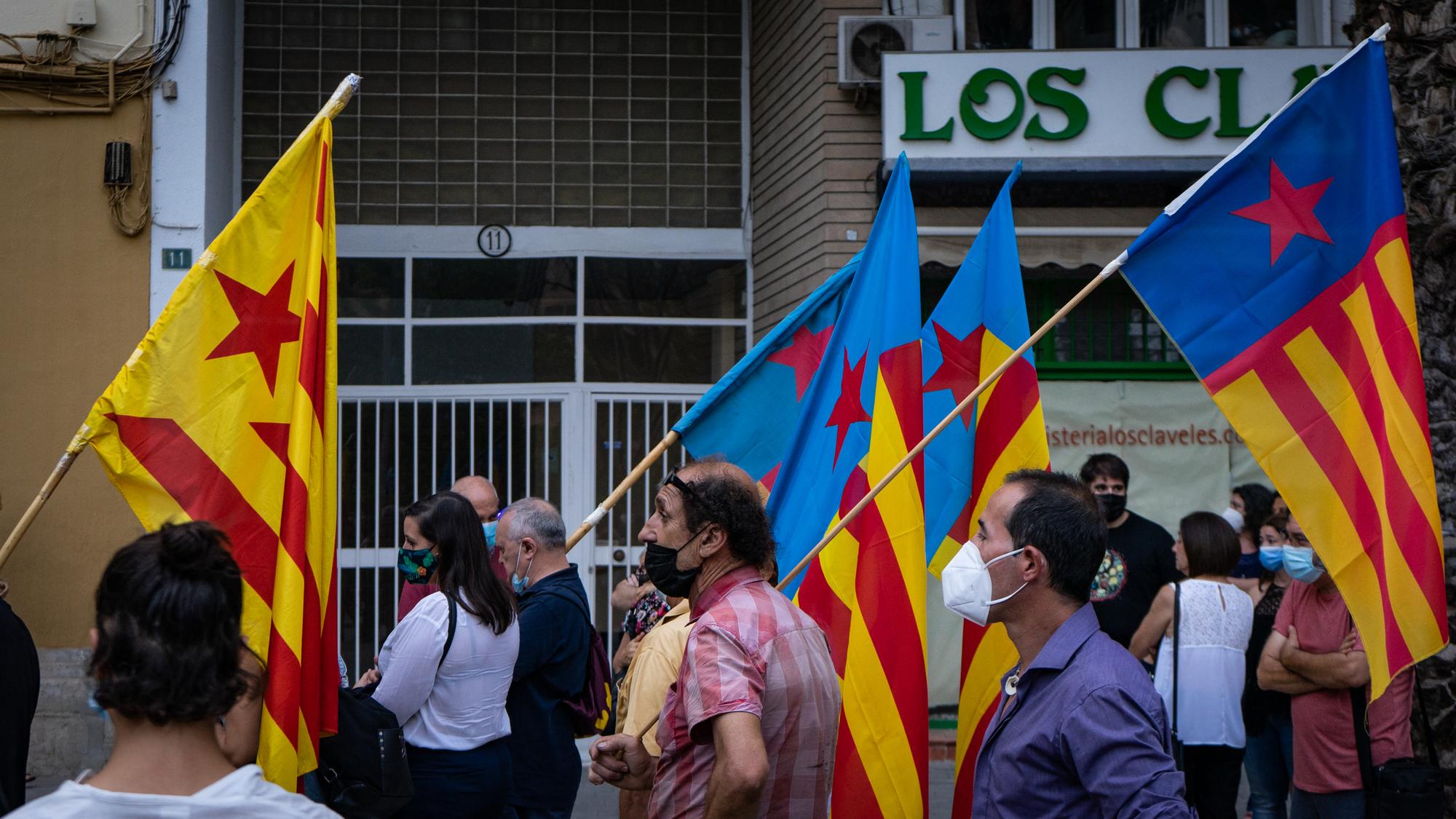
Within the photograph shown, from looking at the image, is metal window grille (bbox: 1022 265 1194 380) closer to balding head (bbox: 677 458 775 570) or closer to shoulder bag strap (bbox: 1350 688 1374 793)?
shoulder bag strap (bbox: 1350 688 1374 793)

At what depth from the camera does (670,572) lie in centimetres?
332

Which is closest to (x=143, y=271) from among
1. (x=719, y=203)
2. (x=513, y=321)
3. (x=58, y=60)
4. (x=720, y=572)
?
(x=58, y=60)

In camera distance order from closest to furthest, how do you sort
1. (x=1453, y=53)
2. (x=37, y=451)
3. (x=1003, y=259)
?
(x=1003, y=259) < (x=1453, y=53) < (x=37, y=451)

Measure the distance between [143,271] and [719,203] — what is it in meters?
4.17

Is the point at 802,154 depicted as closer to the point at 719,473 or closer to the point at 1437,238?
the point at 1437,238

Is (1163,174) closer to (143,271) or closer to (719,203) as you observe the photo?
(719,203)

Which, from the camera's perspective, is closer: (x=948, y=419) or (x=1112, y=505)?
(x=948, y=419)

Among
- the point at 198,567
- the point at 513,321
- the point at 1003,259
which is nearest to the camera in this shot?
the point at 198,567

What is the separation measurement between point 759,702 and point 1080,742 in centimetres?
71

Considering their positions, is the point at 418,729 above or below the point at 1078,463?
below

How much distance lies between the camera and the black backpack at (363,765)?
3.92 meters

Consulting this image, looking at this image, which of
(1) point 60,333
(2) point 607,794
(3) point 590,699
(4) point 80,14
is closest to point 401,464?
(1) point 60,333

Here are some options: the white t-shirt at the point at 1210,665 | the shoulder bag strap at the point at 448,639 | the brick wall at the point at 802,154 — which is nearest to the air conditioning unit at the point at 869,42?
the brick wall at the point at 802,154

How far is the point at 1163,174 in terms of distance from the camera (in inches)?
335
